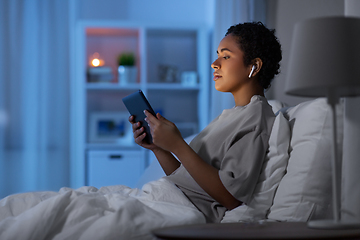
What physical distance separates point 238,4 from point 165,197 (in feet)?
8.30

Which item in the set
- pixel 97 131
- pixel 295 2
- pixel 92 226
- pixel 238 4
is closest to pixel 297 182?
pixel 92 226

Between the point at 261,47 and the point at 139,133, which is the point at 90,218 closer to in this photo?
the point at 139,133

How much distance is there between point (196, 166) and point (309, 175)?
33 centimetres

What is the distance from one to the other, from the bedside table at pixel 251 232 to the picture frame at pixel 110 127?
2741mm

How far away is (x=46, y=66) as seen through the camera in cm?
344

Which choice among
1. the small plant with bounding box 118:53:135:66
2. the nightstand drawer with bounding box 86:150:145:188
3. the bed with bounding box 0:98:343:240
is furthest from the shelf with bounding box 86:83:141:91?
the bed with bounding box 0:98:343:240

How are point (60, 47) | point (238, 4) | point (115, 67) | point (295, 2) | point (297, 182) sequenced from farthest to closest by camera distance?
point (115, 67) < point (60, 47) < point (238, 4) < point (295, 2) < point (297, 182)

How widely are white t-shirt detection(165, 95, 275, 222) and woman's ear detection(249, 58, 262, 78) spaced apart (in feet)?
0.34

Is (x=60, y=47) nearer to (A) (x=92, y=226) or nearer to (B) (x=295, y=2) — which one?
(B) (x=295, y=2)

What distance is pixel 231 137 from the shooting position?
3.98 feet

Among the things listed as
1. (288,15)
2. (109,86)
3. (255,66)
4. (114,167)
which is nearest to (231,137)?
(255,66)

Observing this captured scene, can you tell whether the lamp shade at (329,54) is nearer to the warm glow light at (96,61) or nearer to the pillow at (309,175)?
the pillow at (309,175)

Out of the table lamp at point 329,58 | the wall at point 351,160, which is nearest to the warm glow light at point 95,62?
the wall at point 351,160

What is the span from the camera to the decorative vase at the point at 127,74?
3465mm
